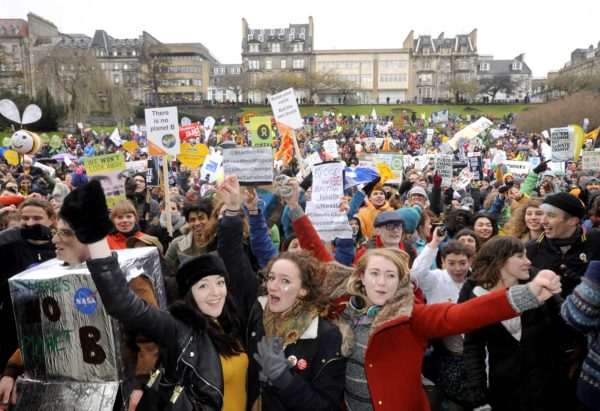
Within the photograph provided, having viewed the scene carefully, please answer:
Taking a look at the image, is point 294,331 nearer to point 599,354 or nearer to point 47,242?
point 599,354

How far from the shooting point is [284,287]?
8.88 ft

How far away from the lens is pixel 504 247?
3.05m

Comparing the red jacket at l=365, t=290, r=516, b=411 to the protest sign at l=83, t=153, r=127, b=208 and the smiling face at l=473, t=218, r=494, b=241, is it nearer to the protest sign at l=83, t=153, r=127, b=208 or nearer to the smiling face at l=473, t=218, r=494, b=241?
the smiling face at l=473, t=218, r=494, b=241

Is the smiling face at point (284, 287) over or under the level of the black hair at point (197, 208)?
under

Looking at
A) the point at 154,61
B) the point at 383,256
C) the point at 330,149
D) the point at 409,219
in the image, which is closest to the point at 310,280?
the point at 383,256

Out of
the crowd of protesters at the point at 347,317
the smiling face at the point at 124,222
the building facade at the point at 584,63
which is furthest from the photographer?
the building facade at the point at 584,63

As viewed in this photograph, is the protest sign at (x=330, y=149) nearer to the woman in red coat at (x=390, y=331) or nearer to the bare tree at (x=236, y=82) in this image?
the woman in red coat at (x=390, y=331)

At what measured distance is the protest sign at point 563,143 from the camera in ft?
30.3

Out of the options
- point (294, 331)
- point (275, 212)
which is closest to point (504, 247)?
point (294, 331)

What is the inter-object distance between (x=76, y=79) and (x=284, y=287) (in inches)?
1796

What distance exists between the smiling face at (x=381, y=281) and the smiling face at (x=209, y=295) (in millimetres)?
839

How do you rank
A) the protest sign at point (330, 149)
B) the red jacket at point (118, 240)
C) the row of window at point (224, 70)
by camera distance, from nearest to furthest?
1. the red jacket at point (118, 240)
2. the protest sign at point (330, 149)
3. the row of window at point (224, 70)

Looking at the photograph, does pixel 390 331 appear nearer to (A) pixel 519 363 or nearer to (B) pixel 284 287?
(B) pixel 284 287

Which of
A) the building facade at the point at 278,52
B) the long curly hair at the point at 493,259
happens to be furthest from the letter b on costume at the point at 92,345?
the building facade at the point at 278,52
